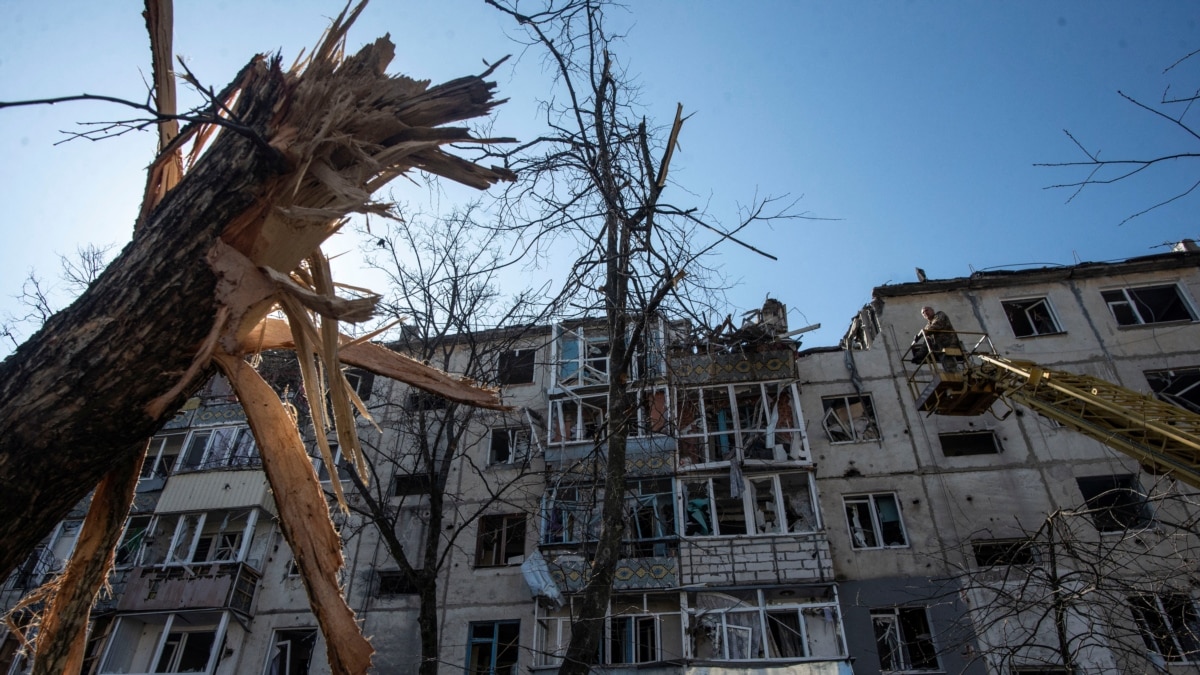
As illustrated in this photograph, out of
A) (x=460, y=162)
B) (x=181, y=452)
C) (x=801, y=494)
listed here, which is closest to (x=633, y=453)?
(x=801, y=494)

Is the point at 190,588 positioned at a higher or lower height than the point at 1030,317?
lower

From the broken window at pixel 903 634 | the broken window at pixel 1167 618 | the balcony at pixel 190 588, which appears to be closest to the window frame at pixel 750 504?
the broken window at pixel 903 634

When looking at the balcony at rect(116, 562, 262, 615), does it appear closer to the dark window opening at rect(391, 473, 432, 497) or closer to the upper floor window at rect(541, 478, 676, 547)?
the dark window opening at rect(391, 473, 432, 497)

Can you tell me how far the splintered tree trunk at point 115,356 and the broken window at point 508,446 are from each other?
1912 cm

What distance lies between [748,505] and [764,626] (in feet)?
9.96

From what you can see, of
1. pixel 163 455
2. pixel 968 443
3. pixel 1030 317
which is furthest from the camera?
pixel 163 455

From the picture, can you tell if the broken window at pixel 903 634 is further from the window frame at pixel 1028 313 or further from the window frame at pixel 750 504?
the window frame at pixel 1028 313

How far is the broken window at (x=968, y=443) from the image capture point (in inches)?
779

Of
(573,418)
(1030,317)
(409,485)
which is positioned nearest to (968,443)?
(1030,317)

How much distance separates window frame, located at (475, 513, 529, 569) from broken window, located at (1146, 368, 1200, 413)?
18.1 m

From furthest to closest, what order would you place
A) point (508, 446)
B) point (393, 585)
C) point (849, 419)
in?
point (508, 446) → point (849, 419) → point (393, 585)

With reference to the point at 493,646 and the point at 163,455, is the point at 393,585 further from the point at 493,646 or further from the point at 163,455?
the point at 163,455

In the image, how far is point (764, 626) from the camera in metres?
17.3

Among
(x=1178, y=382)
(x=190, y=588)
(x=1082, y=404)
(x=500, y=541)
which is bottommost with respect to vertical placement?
(x=190, y=588)
